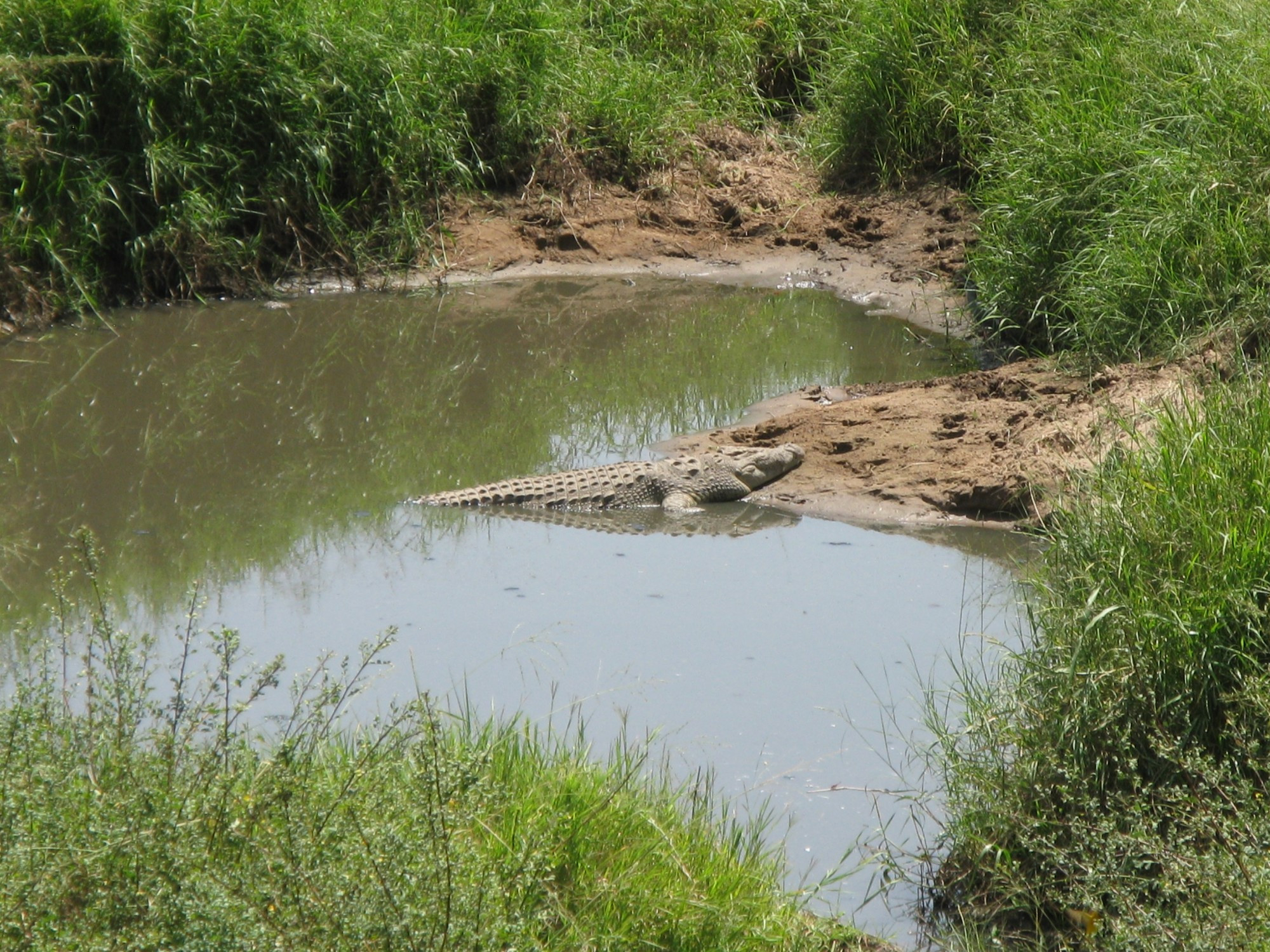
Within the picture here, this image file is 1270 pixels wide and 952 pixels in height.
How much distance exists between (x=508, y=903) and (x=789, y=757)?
60.6 inches

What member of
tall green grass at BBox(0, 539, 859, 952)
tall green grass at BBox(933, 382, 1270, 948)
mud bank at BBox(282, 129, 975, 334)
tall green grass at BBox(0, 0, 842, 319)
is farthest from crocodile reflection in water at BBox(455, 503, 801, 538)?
tall green grass at BBox(0, 0, 842, 319)

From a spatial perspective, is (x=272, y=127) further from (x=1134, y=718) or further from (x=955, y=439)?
(x=1134, y=718)

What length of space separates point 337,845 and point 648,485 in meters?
4.01

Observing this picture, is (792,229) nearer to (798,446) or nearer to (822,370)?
(822,370)

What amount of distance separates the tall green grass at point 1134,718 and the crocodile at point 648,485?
2.72 meters

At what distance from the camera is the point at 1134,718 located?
10.7ft

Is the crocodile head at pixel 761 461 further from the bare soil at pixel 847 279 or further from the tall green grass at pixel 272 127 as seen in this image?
the tall green grass at pixel 272 127

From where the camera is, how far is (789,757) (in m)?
3.90

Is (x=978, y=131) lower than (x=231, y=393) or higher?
higher

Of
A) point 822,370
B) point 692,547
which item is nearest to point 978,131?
point 822,370

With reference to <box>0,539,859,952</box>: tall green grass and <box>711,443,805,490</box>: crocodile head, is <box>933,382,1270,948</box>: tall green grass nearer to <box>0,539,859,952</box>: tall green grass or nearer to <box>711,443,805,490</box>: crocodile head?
<box>0,539,859,952</box>: tall green grass

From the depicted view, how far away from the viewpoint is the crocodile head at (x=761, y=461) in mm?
6363

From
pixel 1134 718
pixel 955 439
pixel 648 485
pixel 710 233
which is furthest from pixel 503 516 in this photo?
pixel 710 233

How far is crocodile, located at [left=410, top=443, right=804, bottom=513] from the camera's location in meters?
6.27
